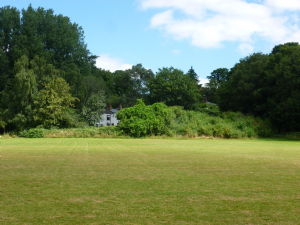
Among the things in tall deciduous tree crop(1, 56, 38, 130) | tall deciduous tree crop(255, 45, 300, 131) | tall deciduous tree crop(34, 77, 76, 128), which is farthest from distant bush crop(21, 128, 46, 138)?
tall deciduous tree crop(255, 45, 300, 131)

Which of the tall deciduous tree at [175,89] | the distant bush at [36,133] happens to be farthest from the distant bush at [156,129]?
the tall deciduous tree at [175,89]

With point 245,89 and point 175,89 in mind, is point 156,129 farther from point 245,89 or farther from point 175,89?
point 175,89

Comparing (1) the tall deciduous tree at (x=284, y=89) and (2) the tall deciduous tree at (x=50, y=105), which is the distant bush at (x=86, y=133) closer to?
(2) the tall deciduous tree at (x=50, y=105)

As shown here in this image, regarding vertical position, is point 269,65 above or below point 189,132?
above

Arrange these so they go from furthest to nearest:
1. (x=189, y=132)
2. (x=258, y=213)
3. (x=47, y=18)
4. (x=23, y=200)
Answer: (x=47, y=18)
(x=189, y=132)
(x=23, y=200)
(x=258, y=213)

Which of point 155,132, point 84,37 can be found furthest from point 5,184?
point 84,37

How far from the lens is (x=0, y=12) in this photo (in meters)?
52.5

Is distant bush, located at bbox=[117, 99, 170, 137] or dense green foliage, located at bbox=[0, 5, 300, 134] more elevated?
dense green foliage, located at bbox=[0, 5, 300, 134]

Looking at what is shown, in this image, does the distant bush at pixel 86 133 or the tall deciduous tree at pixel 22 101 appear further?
the tall deciduous tree at pixel 22 101

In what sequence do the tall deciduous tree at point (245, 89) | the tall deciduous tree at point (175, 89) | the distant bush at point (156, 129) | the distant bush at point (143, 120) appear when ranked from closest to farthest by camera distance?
the distant bush at point (143, 120), the distant bush at point (156, 129), the tall deciduous tree at point (245, 89), the tall deciduous tree at point (175, 89)

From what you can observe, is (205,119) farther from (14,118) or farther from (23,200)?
(23,200)

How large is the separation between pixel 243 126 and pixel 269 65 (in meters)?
10.3

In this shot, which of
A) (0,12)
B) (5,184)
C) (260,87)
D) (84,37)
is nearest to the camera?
(5,184)

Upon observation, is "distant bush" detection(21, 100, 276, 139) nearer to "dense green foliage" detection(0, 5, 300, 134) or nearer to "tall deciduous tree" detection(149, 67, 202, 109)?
"dense green foliage" detection(0, 5, 300, 134)
